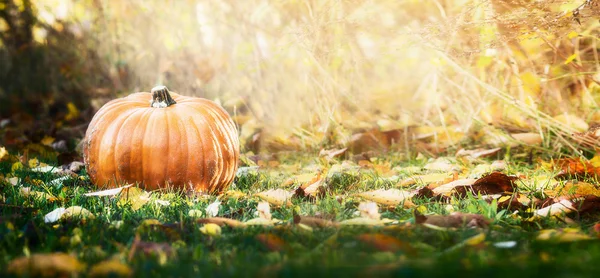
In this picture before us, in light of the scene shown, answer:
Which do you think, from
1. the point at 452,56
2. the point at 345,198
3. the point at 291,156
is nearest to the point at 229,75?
the point at 291,156

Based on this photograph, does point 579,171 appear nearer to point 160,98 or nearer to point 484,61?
point 484,61

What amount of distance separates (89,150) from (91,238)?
1.02 m

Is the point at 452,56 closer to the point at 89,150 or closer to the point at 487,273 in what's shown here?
the point at 89,150

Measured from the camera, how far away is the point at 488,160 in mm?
3229

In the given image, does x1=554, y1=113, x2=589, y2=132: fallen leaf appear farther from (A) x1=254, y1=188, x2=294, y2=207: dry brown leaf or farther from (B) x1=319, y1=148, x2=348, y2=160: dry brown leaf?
(A) x1=254, y1=188, x2=294, y2=207: dry brown leaf

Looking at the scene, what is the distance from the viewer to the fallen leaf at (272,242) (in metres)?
1.63

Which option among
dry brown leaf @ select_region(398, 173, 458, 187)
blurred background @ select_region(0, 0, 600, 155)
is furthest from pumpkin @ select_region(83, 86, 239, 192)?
blurred background @ select_region(0, 0, 600, 155)

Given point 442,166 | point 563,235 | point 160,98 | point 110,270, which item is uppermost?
point 160,98

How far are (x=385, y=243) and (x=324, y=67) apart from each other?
2235 millimetres

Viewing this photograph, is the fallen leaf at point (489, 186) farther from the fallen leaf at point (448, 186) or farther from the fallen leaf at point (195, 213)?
the fallen leaf at point (195, 213)

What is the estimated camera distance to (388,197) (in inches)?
88.7

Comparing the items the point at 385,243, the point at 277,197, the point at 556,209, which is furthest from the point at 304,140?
the point at 385,243

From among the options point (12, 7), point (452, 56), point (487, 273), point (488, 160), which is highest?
point (12, 7)

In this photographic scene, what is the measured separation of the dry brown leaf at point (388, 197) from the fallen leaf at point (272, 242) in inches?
26.3
